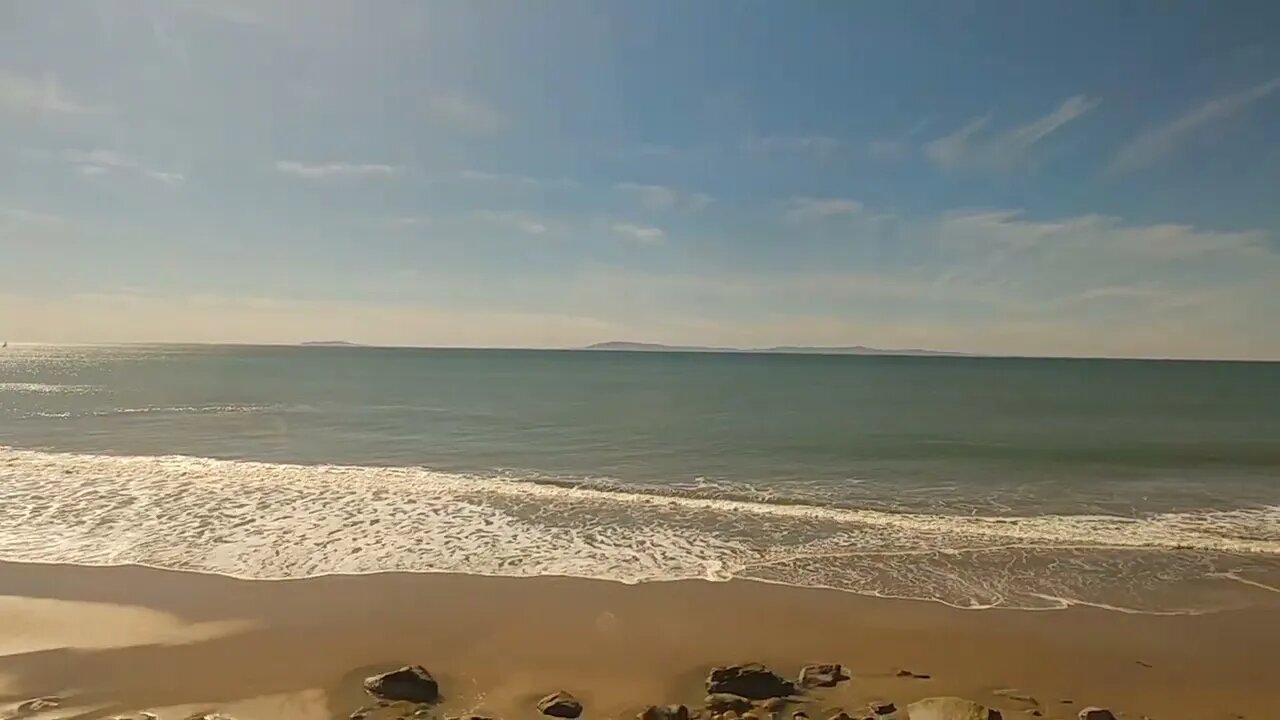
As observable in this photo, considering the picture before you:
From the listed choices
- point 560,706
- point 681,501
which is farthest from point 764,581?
point 681,501

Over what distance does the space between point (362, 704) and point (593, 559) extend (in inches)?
239

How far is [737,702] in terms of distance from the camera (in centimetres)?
717

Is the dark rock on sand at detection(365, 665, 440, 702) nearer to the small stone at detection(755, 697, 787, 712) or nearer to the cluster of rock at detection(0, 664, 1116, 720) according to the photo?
the cluster of rock at detection(0, 664, 1116, 720)

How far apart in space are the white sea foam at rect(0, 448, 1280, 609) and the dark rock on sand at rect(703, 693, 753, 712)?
4.48 metres

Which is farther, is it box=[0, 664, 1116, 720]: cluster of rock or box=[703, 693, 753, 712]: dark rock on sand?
box=[703, 693, 753, 712]: dark rock on sand

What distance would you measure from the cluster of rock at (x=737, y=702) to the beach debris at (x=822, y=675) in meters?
0.01

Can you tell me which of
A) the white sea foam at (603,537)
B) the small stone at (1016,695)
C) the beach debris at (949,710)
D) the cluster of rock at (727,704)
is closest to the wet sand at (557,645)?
the small stone at (1016,695)

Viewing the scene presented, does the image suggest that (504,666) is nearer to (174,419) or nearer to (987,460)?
(987,460)

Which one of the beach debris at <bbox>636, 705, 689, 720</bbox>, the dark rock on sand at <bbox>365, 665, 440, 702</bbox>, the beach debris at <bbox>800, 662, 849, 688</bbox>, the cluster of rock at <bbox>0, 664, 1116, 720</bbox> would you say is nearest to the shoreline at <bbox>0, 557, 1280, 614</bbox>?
the beach debris at <bbox>800, 662, 849, 688</bbox>

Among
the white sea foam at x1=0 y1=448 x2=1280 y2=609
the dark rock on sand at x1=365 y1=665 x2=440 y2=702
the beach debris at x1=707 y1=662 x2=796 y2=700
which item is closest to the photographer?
the dark rock on sand at x1=365 y1=665 x2=440 y2=702

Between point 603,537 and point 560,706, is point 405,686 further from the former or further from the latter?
point 603,537

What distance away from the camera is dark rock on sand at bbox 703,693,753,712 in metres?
7.05

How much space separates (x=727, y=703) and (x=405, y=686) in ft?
10.8

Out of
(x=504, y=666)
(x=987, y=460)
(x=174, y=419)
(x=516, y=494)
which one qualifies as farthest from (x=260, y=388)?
(x=504, y=666)
